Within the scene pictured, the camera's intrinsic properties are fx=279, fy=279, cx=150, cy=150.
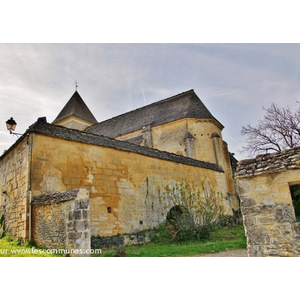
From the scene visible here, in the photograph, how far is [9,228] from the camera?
26.7 feet

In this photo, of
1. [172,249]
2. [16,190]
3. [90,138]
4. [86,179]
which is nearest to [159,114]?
[90,138]

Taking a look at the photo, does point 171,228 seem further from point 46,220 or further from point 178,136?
point 178,136

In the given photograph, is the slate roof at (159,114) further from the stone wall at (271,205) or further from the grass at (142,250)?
the stone wall at (271,205)

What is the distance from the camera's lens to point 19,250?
21.1 ft

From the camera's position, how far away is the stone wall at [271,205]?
503 cm

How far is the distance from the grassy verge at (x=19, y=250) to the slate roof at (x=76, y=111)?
2551 cm

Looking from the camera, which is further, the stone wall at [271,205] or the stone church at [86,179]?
the stone church at [86,179]

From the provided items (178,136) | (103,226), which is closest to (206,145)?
(178,136)

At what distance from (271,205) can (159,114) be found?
1985cm

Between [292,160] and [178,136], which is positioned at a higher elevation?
[178,136]

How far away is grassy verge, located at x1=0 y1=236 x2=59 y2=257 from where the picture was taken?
5984mm

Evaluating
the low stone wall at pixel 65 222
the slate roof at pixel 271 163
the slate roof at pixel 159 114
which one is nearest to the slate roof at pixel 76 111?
the slate roof at pixel 159 114

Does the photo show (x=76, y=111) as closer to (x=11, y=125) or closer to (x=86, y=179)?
(x=11, y=125)

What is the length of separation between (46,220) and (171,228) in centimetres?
600
